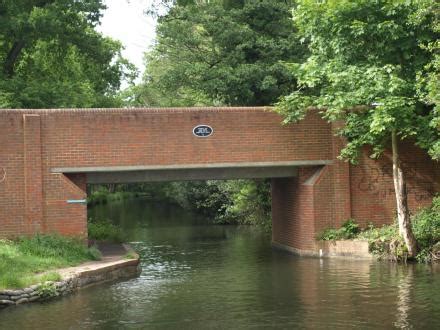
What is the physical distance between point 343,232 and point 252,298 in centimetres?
726

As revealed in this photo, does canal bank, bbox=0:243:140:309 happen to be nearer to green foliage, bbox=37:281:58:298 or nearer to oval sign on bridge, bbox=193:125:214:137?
green foliage, bbox=37:281:58:298

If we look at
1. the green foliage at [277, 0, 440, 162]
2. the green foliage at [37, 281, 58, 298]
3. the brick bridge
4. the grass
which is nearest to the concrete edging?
the brick bridge

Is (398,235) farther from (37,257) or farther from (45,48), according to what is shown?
(45,48)

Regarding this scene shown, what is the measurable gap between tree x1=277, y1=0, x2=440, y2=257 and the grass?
7.14m

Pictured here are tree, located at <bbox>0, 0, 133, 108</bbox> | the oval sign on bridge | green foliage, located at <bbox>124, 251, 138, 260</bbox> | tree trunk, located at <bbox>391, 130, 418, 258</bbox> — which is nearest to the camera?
tree trunk, located at <bbox>391, 130, 418, 258</bbox>

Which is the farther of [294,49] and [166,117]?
[294,49]

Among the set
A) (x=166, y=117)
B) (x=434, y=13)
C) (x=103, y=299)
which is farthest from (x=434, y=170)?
(x=103, y=299)

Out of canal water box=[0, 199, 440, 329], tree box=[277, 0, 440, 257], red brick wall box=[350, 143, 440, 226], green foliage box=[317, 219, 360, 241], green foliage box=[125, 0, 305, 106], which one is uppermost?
green foliage box=[125, 0, 305, 106]

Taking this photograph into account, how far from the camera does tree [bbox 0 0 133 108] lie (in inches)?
1028

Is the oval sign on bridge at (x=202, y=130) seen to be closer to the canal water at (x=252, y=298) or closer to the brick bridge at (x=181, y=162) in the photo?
the brick bridge at (x=181, y=162)

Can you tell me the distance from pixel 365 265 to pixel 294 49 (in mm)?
11916

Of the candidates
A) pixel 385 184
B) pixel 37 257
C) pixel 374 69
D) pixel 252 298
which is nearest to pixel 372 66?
pixel 374 69

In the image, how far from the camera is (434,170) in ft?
71.6

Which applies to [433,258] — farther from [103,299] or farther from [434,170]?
[103,299]
